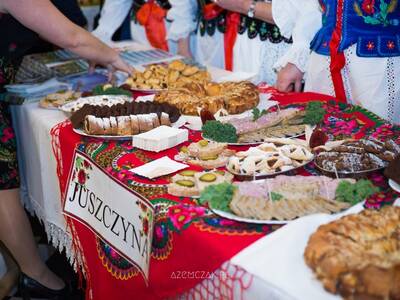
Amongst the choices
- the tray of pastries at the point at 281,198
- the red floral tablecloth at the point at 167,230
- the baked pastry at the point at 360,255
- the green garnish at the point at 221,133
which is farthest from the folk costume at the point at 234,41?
the baked pastry at the point at 360,255

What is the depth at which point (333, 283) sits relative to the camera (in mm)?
918

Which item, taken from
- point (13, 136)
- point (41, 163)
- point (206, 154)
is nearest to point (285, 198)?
point (206, 154)

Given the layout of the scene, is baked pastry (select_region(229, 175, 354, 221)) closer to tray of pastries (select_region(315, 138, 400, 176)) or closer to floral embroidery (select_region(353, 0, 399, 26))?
tray of pastries (select_region(315, 138, 400, 176))

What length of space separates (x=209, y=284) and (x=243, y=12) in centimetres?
176

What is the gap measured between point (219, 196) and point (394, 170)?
0.38 m

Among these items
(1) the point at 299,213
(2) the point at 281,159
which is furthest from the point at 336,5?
(1) the point at 299,213

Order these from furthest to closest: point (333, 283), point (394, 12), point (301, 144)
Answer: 1. point (394, 12)
2. point (301, 144)
3. point (333, 283)

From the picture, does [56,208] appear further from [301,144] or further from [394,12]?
[394,12]

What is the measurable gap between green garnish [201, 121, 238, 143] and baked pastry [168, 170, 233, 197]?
8.4 inches

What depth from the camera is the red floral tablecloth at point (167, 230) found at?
44.2 inches

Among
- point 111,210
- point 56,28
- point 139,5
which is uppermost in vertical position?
point 56,28

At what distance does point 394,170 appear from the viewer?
4.11 feet

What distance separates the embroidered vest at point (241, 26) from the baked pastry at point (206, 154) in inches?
50.5

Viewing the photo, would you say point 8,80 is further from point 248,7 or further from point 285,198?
point 285,198
